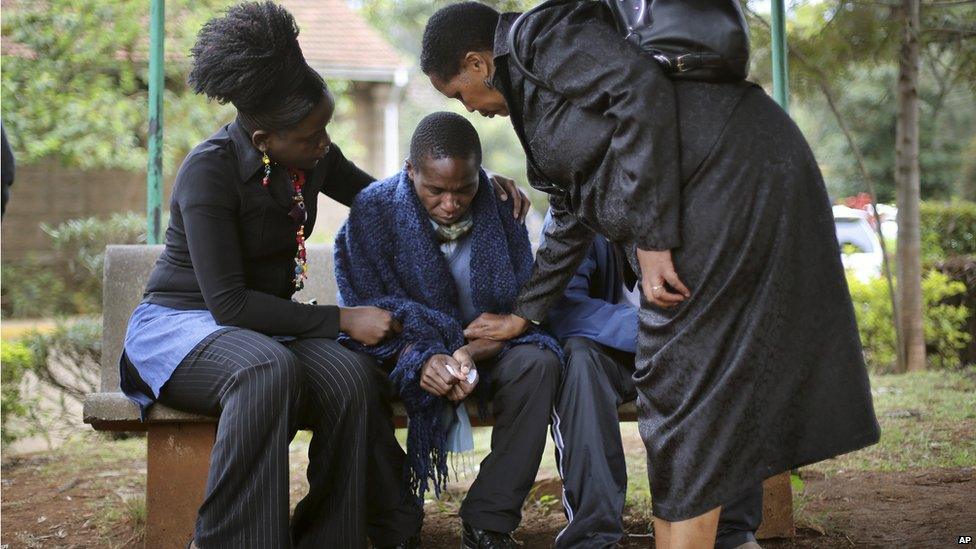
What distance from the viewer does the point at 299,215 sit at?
11.7 feet

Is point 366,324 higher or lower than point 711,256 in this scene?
lower

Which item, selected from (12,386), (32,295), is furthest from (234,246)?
(32,295)

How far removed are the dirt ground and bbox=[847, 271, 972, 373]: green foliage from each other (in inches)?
117

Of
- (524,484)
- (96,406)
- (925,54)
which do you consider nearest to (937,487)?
(524,484)

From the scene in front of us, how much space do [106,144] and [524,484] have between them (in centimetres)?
934

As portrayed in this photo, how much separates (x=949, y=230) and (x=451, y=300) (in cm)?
818

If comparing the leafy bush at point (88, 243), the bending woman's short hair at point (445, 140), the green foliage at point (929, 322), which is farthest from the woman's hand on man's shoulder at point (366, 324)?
Result: the leafy bush at point (88, 243)

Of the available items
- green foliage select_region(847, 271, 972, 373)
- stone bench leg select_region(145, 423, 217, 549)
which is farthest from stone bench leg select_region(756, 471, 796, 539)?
green foliage select_region(847, 271, 972, 373)

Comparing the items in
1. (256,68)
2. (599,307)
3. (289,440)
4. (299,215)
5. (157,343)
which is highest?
(256,68)

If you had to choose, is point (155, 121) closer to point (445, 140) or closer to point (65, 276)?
point (445, 140)

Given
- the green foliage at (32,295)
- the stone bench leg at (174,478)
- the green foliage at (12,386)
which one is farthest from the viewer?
the green foliage at (32,295)

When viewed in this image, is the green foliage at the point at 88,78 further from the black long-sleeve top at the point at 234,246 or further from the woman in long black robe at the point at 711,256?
the woman in long black robe at the point at 711,256

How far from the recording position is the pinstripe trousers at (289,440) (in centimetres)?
304

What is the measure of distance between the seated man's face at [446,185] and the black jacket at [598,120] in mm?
825
